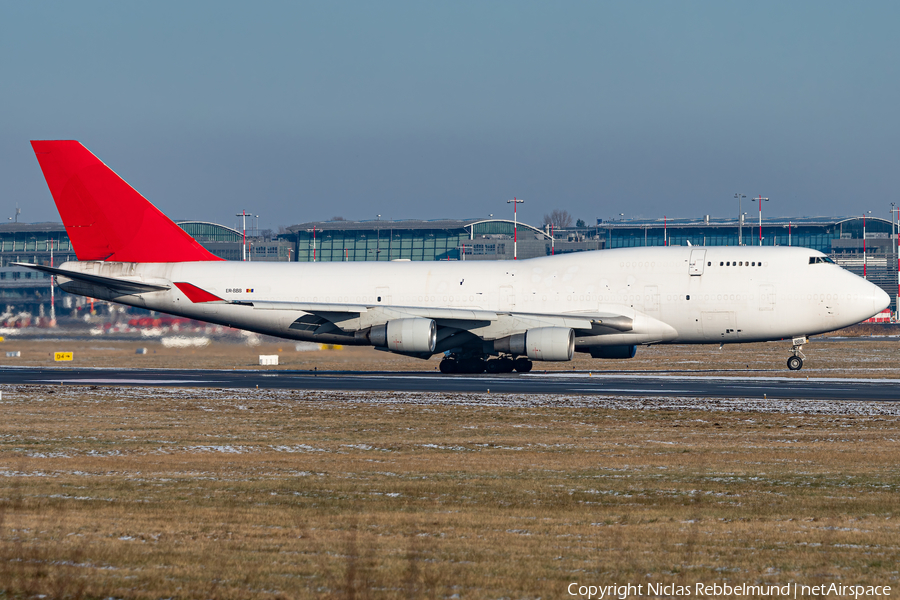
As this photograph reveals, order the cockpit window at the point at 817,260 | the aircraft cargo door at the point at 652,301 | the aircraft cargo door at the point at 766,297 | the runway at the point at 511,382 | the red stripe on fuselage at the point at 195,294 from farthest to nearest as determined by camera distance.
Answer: the red stripe on fuselage at the point at 195,294, the cockpit window at the point at 817,260, the aircraft cargo door at the point at 652,301, the aircraft cargo door at the point at 766,297, the runway at the point at 511,382

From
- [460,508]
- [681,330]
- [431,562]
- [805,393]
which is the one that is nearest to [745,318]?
[681,330]

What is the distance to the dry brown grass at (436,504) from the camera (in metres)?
8.78

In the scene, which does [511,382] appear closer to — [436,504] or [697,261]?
[697,261]

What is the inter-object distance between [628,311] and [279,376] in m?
14.7

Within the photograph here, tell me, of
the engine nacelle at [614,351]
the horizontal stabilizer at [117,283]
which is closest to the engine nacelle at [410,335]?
the engine nacelle at [614,351]

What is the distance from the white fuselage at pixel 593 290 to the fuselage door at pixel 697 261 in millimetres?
46

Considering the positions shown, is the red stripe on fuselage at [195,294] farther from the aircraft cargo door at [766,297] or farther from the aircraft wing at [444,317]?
the aircraft cargo door at [766,297]

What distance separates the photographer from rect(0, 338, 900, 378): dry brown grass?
47.4 metres

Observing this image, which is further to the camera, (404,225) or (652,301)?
(404,225)

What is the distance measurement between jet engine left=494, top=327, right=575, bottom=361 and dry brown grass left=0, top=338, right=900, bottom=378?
6.93 meters

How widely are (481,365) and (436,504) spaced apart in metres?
30.2

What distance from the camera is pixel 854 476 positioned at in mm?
15359

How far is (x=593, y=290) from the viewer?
4138cm

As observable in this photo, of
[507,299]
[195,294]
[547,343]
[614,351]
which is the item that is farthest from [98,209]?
[614,351]
